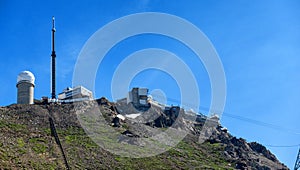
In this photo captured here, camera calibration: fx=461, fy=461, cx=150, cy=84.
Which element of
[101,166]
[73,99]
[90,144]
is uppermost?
[73,99]

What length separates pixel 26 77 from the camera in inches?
3179

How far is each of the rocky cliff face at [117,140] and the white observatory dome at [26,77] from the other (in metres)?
5.08

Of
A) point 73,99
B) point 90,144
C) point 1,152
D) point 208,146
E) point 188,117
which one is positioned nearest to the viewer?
A: point 1,152

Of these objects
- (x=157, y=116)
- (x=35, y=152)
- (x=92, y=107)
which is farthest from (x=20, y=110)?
(x=157, y=116)

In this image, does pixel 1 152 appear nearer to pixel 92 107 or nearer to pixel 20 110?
pixel 20 110

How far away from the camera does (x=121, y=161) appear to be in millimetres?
60625

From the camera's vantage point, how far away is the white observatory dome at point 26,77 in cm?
8044

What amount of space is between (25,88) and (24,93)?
0.91 meters

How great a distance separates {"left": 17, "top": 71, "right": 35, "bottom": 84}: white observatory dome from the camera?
264 ft

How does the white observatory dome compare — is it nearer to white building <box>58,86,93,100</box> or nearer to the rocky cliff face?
the rocky cliff face

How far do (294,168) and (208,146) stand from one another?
48.8ft

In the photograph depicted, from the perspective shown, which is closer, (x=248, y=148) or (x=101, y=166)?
(x=101, y=166)

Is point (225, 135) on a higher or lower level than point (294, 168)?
higher

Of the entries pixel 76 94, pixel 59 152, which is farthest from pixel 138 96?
pixel 59 152
